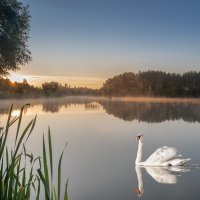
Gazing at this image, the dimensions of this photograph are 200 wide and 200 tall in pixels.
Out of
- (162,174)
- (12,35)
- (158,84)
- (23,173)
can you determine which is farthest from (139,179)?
(158,84)

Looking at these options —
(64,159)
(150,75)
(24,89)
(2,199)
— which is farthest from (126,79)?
(2,199)

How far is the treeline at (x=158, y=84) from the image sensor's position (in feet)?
232

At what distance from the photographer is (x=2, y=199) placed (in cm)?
216

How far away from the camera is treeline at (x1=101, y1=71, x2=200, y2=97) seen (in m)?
70.8

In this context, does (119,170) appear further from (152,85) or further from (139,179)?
(152,85)

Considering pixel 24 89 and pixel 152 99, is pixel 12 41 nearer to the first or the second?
pixel 24 89

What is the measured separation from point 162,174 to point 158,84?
6434 centimetres

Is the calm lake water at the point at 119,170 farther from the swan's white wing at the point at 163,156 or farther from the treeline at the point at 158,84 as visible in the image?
the treeline at the point at 158,84

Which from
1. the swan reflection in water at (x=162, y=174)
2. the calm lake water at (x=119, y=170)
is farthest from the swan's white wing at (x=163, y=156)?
the calm lake water at (x=119, y=170)

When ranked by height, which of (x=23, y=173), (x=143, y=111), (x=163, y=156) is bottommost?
(x=143, y=111)

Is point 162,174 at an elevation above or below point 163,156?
below

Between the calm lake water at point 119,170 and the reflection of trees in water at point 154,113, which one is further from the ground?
the calm lake water at point 119,170

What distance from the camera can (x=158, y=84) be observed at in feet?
243

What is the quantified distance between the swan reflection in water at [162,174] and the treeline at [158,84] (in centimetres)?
5873
